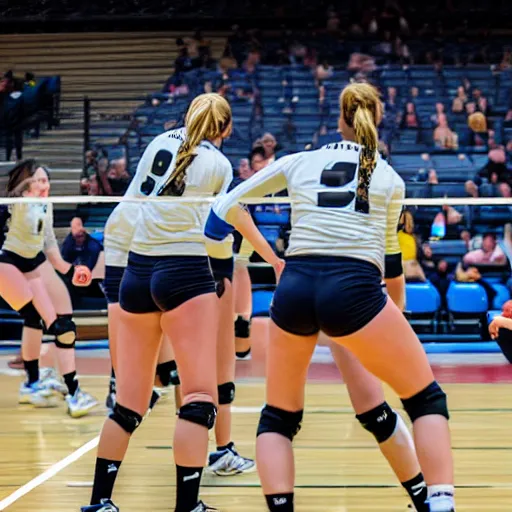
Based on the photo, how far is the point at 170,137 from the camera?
4328 mm

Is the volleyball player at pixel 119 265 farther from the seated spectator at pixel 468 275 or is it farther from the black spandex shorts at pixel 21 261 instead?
the seated spectator at pixel 468 275

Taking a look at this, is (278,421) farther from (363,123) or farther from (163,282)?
(363,123)

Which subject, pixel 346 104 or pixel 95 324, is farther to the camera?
pixel 95 324

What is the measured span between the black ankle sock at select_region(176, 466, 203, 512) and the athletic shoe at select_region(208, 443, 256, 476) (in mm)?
1292

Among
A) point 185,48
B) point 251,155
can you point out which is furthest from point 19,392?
point 185,48

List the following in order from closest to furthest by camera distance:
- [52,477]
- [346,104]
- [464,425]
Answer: [346,104], [52,477], [464,425]

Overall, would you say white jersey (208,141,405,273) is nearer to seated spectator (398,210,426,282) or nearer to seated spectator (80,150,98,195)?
seated spectator (398,210,426,282)

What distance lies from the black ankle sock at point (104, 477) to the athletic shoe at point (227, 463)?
1206 mm

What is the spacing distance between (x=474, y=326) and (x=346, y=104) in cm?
697

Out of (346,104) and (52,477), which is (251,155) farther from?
(346,104)

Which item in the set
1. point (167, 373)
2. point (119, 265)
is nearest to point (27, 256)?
point (119, 265)

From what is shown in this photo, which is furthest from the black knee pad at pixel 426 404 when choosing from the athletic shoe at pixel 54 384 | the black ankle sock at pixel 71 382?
the athletic shoe at pixel 54 384

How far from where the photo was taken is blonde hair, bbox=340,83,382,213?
12.0ft

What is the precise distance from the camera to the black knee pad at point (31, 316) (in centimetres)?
760
